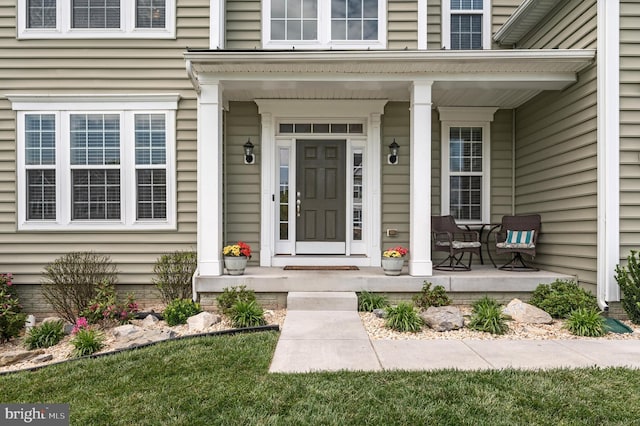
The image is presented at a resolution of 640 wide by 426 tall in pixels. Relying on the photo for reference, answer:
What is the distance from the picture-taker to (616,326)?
4340mm

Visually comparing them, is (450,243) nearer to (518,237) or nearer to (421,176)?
(518,237)

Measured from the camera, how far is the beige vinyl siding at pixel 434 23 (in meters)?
6.55

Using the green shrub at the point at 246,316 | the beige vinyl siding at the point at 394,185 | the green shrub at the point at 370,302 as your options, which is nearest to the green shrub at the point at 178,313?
the green shrub at the point at 246,316

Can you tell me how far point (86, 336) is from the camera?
12.9ft

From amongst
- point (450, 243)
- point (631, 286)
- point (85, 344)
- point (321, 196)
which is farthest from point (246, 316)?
point (631, 286)

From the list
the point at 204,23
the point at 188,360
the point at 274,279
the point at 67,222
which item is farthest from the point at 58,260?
the point at 204,23

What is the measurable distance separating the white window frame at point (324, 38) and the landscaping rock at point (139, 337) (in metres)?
4.40

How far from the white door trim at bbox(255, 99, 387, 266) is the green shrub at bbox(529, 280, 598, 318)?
226cm

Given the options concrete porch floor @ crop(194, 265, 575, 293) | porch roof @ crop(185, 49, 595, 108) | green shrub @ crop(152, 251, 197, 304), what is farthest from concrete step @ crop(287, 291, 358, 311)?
porch roof @ crop(185, 49, 595, 108)

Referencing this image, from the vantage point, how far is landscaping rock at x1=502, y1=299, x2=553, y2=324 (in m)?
4.60

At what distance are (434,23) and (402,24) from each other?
611 mm

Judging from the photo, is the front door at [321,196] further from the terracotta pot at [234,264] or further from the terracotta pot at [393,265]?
the terracotta pot at [234,264]

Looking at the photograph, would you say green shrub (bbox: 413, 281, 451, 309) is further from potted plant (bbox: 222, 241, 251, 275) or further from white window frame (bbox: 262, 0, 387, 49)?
white window frame (bbox: 262, 0, 387, 49)

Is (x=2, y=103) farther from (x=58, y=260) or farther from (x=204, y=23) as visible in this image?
(x=204, y=23)
